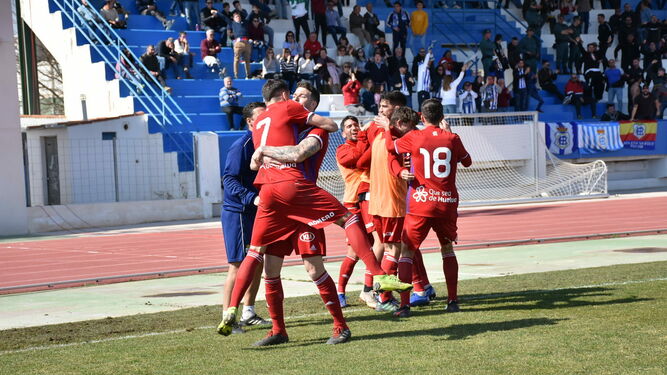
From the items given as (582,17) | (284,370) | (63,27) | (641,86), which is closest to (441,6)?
(582,17)

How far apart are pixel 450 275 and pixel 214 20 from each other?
22951 millimetres

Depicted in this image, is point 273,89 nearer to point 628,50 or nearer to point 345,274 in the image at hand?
point 345,274

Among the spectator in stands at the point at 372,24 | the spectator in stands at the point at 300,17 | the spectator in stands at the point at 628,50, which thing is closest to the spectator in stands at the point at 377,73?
the spectator in stands at the point at 372,24

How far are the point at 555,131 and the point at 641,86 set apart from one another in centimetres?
667

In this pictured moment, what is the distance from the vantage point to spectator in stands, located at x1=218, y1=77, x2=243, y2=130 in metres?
27.5

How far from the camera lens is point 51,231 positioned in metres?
23.8

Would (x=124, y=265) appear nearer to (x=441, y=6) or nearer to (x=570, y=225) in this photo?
(x=570, y=225)

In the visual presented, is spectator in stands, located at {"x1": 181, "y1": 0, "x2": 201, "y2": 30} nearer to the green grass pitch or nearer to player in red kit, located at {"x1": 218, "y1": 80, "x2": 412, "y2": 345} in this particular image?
the green grass pitch

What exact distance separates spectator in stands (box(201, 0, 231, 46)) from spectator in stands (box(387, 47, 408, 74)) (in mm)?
5251

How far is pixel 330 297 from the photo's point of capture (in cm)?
802

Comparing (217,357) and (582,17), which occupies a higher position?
(582,17)

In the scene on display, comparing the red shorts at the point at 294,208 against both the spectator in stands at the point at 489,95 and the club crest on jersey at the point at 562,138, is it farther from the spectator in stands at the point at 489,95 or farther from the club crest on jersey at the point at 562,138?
the spectator in stands at the point at 489,95

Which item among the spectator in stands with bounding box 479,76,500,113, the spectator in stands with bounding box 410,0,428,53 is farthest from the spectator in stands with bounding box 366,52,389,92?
the spectator in stands with bounding box 410,0,428,53

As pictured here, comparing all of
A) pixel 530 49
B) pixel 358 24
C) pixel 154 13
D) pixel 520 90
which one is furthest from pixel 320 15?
pixel 530 49
